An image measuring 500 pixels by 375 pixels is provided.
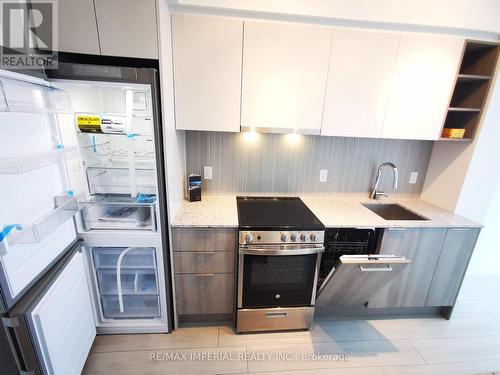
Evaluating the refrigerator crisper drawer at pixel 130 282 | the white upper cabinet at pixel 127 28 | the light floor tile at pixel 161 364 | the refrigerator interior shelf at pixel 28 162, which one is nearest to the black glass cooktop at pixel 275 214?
the refrigerator crisper drawer at pixel 130 282

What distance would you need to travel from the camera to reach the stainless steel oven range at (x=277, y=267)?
154 cm

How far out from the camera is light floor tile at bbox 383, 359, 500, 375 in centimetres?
154

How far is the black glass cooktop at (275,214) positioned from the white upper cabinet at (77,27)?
138 cm

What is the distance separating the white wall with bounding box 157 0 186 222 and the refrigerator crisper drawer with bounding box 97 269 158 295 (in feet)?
1.96

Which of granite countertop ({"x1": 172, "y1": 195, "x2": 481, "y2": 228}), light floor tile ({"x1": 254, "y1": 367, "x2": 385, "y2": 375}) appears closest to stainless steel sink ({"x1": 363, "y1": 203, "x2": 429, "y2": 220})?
granite countertop ({"x1": 172, "y1": 195, "x2": 481, "y2": 228})

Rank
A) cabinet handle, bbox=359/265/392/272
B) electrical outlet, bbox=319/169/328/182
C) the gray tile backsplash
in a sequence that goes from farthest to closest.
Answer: electrical outlet, bbox=319/169/328/182
the gray tile backsplash
cabinet handle, bbox=359/265/392/272

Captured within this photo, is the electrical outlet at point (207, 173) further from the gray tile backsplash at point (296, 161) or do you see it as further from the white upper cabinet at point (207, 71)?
the white upper cabinet at point (207, 71)

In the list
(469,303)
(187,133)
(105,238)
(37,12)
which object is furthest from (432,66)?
(105,238)

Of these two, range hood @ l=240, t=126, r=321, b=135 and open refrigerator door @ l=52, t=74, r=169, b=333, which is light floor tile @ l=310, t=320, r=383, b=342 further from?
range hood @ l=240, t=126, r=321, b=135

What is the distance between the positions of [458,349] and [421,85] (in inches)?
81.4

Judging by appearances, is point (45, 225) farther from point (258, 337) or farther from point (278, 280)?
point (258, 337)

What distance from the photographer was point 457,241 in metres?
1.73

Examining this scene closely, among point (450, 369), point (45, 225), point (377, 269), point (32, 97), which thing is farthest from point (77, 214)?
point (450, 369)

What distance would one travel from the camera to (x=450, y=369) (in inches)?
62.1
